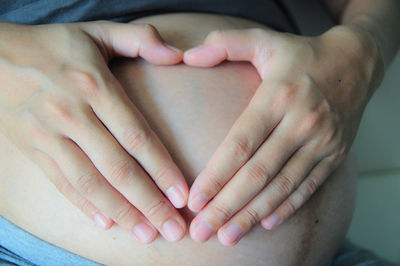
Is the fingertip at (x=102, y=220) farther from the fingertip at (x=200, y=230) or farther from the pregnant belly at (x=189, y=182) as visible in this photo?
the fingertip at (x=200, y=230)

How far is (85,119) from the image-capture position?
504 mm

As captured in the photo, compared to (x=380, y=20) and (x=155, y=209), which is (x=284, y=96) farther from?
(x=380, y=20)

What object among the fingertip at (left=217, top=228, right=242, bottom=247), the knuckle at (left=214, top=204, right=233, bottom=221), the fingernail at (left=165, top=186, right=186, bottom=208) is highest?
the fingernail at (left=165, top=186, right=186, bottom=208)

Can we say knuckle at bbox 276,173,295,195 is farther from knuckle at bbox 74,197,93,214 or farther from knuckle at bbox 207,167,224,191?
knuckle at bbox 74,197,93,214

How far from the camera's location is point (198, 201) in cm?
52

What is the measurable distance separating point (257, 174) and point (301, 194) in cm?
11

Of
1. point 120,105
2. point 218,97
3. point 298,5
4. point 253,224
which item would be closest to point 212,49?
point 218,97

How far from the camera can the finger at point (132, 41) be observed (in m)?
0.57

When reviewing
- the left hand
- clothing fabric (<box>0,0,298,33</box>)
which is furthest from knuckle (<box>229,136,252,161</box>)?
clothing fabric (<box>0,0,298,33</box>)

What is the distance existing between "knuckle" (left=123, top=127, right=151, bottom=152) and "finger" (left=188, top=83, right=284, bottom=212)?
99 millimetres

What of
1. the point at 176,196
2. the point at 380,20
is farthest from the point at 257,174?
the point at 380,20

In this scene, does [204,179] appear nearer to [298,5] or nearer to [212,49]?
[212,49]

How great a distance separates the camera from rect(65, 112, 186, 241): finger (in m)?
0.50

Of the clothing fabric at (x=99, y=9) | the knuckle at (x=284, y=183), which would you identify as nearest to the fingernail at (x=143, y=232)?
the knuckle at (x=284, y=183)
